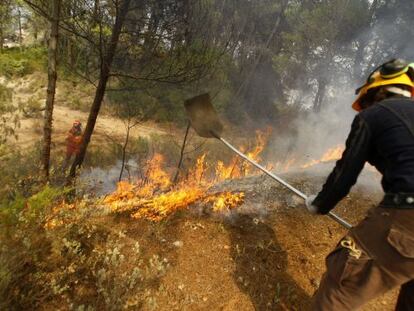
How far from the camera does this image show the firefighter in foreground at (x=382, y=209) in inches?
86.8

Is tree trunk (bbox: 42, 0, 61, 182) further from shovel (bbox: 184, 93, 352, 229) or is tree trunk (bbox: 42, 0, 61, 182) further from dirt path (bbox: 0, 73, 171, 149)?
dirt path (bbox: 0, 73, 171, 149)

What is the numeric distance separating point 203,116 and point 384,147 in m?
2.71

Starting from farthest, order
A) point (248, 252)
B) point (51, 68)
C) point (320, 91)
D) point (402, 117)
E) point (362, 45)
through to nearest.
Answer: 1. point (320, 91)
2. point (362, 45)
3. point (51, 68)
4. point (248, 252)
5. point (402, 117)

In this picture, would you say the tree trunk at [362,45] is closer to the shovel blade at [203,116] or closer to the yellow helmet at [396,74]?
the shovel blade at [203,116]

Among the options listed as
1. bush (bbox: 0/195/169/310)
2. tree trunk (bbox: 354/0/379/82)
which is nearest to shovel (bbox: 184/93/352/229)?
bush (bbox: 0/195/169/310)

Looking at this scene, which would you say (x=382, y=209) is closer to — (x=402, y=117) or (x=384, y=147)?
(x=384, y=147)

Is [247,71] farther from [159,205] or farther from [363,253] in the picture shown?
[363,253]

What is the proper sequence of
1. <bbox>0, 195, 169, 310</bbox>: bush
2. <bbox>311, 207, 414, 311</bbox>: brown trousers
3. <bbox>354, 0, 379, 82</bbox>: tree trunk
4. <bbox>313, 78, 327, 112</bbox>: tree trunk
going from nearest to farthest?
<bbox>311, 207, 414, 311</bbox>: brown trousers, <bbox>0, 195, 169, 310</bbox>: bush, <bbox>354, 0, 379, 82</bbox>: tree trunk, <bbox>313, 78, 327, 112</bbox>: tree trunk

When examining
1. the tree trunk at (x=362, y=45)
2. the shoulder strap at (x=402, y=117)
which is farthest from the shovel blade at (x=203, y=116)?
the tree trunk at (x=362, y=45)

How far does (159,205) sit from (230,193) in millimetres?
1114

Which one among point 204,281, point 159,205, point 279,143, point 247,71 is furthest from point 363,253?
point 247,71

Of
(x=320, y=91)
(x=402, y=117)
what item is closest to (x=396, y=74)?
(x=402, y=117)

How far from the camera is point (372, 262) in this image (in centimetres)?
229

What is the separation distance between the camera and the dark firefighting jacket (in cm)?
222
